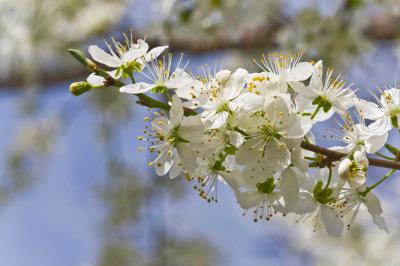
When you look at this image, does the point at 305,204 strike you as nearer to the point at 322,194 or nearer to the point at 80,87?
the point at 322,194

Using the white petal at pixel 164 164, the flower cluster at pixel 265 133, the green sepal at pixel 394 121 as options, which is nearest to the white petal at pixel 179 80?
the flower cluster at pixel 265 133

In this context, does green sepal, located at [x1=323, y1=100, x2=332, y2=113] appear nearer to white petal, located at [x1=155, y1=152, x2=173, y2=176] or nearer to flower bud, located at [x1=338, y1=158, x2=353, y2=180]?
flower bud, located at [x1=338, y1=158, x2=353, y2=180]

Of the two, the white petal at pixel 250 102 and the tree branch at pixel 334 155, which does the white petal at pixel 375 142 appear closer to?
the tree branch at pixel 334 155

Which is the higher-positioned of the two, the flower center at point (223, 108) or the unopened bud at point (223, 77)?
the unopened bud at point (223, 77)

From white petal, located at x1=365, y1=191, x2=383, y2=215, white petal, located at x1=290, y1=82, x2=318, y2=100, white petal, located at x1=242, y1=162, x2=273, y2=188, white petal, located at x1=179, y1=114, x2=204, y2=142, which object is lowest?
white petal, located at x1=365, y1=191, x2=383, y2=215

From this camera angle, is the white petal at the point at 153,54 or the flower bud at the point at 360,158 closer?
the flower bud at the point at 360,158

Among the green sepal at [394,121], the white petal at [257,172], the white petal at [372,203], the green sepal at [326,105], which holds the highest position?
the green sepal at [326,105]

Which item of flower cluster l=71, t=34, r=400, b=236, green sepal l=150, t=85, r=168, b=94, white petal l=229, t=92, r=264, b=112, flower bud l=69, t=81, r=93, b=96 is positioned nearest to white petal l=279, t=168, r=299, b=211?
flower cluster l=71, t=34, r=400, b=236
